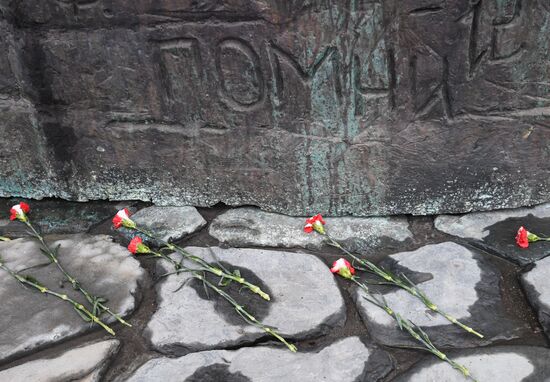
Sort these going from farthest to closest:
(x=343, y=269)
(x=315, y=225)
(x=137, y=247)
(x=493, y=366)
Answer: (x=315, y=225) < (x=137, y=247) < (x=343, y=269) < (x=493, y=366)

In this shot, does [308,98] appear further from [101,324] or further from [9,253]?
[9,253]

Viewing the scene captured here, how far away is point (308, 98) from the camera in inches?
81.9

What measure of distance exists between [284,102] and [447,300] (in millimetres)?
922

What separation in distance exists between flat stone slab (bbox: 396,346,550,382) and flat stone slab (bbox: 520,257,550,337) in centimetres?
13

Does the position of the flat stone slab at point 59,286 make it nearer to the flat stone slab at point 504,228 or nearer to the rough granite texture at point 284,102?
the rough granite texture at point 284,102

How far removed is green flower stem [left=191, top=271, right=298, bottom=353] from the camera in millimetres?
1704

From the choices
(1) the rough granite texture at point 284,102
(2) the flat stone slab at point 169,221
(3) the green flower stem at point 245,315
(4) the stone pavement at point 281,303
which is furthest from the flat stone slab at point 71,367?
(1) the rough granite texture at point 284,102

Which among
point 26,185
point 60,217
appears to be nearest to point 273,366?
point 60,217

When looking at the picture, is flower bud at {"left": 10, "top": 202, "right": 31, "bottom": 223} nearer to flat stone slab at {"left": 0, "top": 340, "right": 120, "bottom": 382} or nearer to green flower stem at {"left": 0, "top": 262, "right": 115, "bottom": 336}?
green flower stem at {"left": 0, "top": 262, "right": 115, "bottom": 336}

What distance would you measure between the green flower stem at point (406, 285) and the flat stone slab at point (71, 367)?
2.91 ft

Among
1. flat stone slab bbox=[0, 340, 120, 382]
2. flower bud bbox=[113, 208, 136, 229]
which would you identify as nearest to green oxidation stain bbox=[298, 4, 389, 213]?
flower bud bbox=[113, 208, 136, 229]

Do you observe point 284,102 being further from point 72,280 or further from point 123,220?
point 72,280

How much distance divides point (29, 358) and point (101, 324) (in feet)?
0.76

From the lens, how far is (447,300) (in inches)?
71.9
